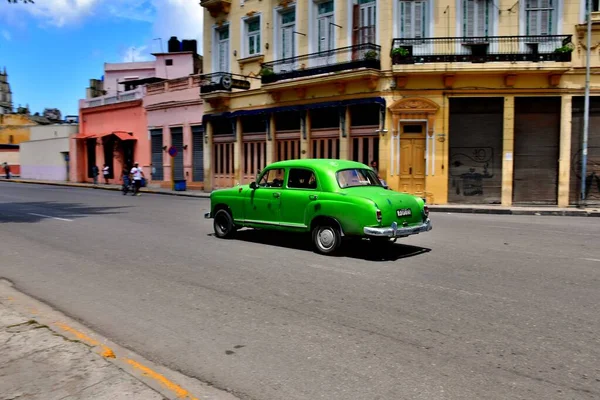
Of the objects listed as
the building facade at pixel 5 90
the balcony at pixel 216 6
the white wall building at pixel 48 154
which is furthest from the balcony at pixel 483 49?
the building facade at pixel 5 90

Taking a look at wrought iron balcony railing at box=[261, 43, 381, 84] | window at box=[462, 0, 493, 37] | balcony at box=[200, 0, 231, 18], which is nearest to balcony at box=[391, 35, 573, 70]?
window at box=[462, 0, 493, 37]

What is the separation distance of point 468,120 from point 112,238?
49.3 ft

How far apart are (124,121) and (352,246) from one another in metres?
30.8

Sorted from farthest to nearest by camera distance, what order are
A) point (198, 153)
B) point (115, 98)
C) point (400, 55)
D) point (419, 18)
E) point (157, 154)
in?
Result: point (115, 98), point (157, 154), point (198, 153), point (419, 18), point (400, 55)

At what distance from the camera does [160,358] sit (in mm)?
4586

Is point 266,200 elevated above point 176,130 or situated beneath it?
situated beneath

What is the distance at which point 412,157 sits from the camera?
21781 mm

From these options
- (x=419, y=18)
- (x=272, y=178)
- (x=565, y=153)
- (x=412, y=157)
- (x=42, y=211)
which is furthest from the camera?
(x=412, y=157)

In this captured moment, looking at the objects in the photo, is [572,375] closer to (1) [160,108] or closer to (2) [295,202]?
(2) [295,202]

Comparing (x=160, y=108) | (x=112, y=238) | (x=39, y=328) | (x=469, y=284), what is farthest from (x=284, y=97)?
(x=39, y=328)

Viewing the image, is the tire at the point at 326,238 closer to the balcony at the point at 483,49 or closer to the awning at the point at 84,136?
the balcony at the point at 483,49

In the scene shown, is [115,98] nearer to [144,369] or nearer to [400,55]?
[400,55]

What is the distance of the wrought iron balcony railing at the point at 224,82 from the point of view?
2709 centimetres

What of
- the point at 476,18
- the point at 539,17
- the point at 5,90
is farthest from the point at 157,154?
the point at 5,90
